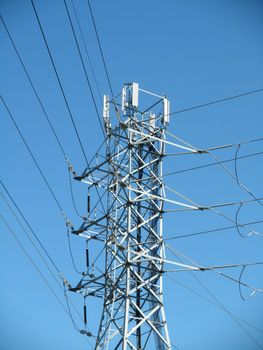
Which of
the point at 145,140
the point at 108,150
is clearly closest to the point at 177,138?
the point at 145,140

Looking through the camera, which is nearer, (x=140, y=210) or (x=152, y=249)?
(x=152, y=249)

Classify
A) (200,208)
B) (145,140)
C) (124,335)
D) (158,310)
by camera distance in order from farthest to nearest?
1. (145,140)
2. (200,208)
3. (158,310)
4. (124,335)

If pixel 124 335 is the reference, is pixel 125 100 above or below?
above

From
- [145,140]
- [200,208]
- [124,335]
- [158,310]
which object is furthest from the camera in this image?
[145,140]

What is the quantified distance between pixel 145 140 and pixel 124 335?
7.41m

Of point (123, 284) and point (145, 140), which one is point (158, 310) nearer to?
point (123, 284)

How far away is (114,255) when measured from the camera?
1895cm

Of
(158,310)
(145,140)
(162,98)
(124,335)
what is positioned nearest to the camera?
(124,335)

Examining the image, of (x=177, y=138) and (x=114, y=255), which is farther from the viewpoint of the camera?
(x=177, y=138)

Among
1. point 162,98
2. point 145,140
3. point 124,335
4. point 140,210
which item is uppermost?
point 162,98

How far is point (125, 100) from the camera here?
21.7m

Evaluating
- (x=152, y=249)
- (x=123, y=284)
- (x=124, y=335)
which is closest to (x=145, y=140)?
(x=152, y=249)

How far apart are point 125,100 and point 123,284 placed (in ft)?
22.5

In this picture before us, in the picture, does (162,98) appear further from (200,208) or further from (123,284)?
(123,284)
